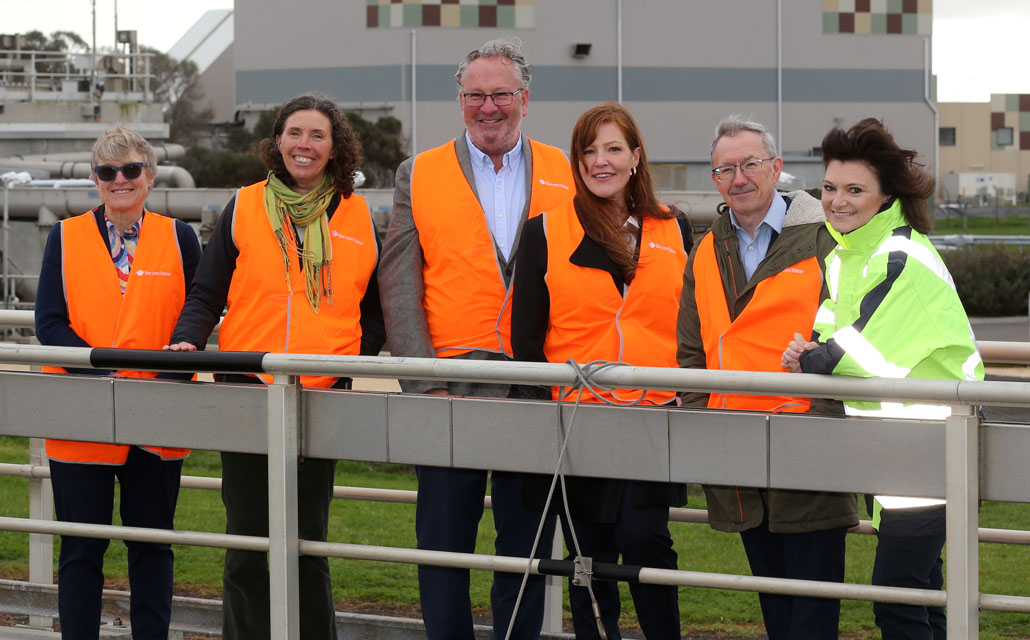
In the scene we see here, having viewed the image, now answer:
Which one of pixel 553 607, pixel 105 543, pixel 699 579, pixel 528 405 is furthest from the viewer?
pixel 553 607

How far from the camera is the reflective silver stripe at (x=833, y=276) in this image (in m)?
3.15

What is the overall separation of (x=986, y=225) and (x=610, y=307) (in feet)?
161

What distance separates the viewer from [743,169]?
11.5 ft

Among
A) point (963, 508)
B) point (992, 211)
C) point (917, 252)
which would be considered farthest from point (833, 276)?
point (992, 211)

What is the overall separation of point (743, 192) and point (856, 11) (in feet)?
138

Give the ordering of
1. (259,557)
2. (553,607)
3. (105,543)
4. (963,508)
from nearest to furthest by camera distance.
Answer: (963,508) < (259,557) < (105,543) < (553,607)

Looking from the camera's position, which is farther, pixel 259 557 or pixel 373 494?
pixel 373 494

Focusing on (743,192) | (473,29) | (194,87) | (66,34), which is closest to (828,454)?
(743,192)

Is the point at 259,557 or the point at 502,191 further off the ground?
the point at 502,191

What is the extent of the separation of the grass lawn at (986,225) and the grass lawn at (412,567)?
37297mm

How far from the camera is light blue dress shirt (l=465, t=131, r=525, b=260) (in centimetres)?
378

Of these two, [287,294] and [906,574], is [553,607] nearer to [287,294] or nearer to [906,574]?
[287,294]

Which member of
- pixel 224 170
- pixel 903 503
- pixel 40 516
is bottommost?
pixel 40 516

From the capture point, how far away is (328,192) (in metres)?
3.85
